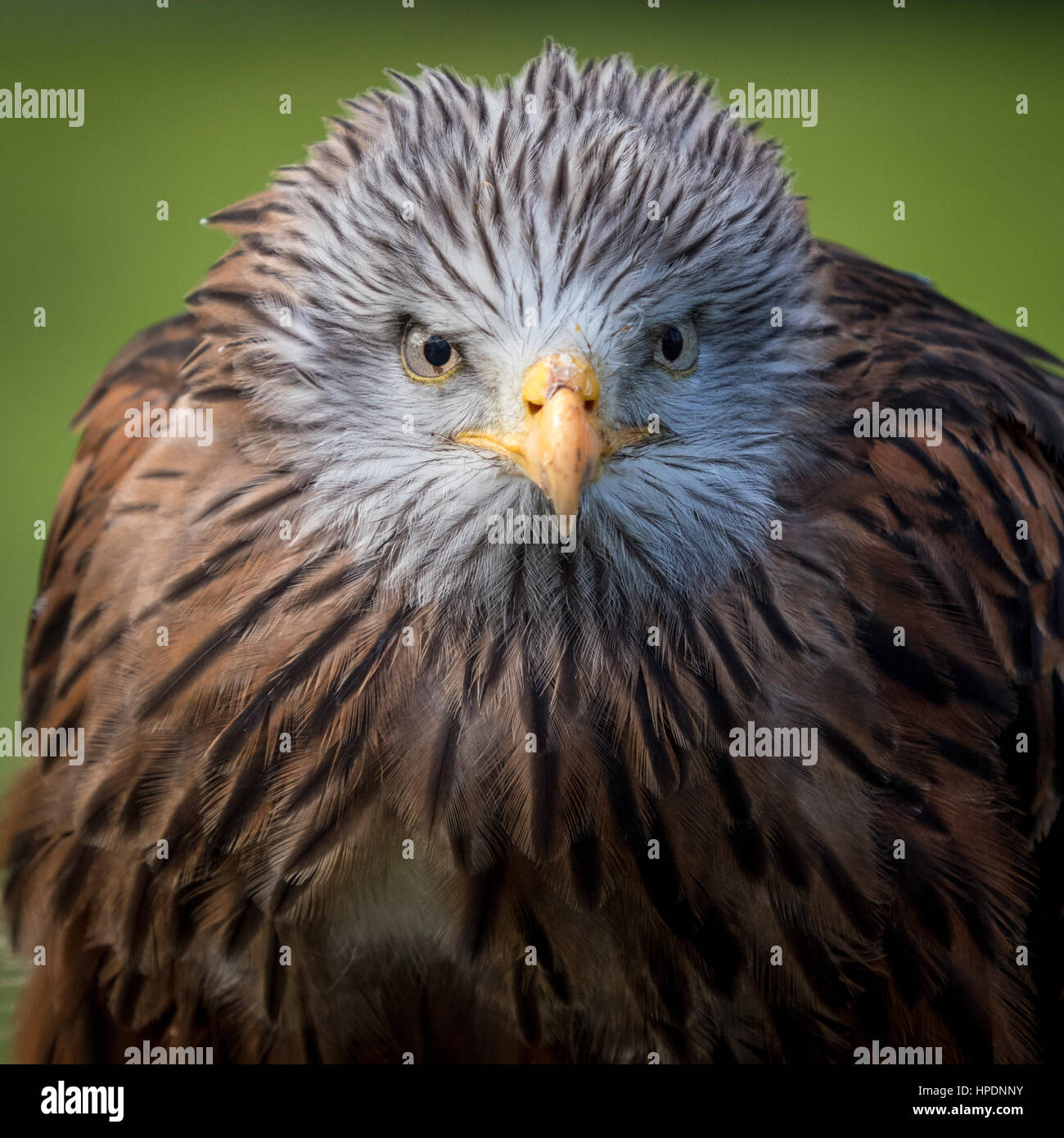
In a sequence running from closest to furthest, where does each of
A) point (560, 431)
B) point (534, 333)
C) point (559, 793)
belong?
point (560, 431)
point (534, 333)
point (559, 793)

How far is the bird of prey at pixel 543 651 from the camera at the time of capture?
6.29 feet

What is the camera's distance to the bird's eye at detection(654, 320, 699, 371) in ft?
6.37

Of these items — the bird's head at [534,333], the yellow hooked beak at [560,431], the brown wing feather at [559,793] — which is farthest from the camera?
the brown wing feather at [559,793]

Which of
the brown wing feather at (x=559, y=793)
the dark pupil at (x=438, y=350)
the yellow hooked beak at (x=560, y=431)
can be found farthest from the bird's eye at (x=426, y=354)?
the brown wing feather at (x=559, y=793)

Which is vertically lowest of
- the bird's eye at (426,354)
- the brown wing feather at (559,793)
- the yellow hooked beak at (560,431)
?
the brown wing feather at (559,793)

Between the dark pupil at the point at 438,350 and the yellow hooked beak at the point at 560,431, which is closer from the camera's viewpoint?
the yellow hooked beak at the point at 560,431

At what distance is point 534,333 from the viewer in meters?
1.83

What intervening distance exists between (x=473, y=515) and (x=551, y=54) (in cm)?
73

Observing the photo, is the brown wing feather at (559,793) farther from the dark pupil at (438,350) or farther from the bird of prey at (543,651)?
the dark pupil at (438,350)

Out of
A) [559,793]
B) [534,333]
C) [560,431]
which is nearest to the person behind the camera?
[560,431]

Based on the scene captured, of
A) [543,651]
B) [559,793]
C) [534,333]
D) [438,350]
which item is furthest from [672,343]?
[559,793]

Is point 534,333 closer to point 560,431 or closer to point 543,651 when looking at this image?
point 560,431

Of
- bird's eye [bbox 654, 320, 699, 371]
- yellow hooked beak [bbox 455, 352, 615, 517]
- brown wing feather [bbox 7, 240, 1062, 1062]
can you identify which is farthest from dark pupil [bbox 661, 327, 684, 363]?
brown wing feather [bbox 7, 240, 1062, 1062]

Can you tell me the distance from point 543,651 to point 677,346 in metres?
0.48
